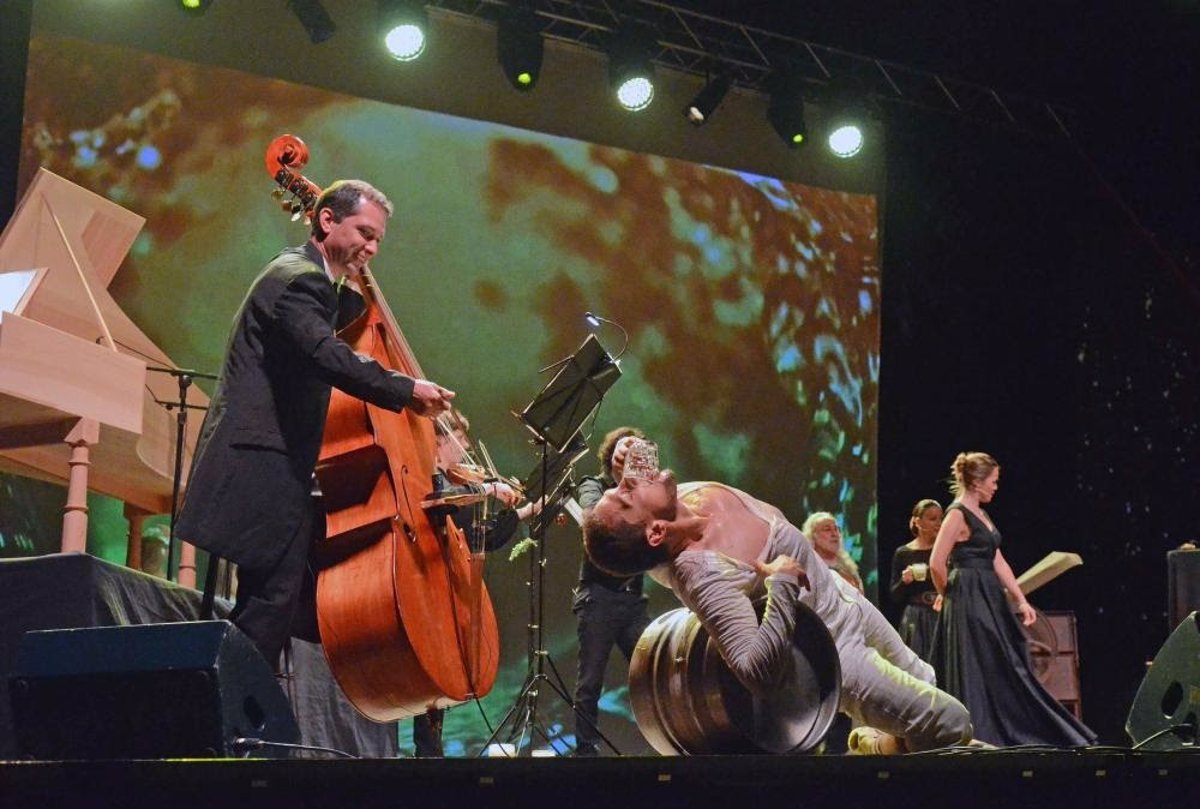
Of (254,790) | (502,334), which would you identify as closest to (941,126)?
(502,334)

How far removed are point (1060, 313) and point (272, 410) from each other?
7108mm

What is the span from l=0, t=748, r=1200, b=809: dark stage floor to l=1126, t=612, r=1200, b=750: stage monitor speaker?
418mm

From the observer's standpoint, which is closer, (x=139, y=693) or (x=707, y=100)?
(x=139, y=693)

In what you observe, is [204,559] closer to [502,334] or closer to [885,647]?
[502,334]

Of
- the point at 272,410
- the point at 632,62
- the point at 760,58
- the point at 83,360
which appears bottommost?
the point at 272,410

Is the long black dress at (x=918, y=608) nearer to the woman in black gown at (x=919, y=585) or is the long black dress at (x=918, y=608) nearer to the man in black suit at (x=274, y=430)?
the woman in black gown at (x=919, y=585)

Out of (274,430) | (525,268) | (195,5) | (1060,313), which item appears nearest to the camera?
(274,430)

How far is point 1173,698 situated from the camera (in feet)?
10.7

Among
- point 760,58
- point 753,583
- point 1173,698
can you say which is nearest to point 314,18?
point 760,58

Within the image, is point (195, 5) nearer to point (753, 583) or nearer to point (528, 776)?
point (753, 583)

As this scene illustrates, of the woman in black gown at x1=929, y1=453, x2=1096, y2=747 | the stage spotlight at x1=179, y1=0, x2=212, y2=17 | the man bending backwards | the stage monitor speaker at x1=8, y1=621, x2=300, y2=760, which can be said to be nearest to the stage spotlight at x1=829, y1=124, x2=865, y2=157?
the woman in black gown at x1=929, y1=453, x2=1096, y2=747

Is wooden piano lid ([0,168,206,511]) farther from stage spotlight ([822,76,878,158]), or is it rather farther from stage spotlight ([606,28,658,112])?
stage spotlight ([822,76,878,158])

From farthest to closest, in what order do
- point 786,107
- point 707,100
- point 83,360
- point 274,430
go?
point 786,107 → point 707,100 → point 83,360 → point 274,430

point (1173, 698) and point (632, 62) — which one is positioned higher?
point (632, 62)
